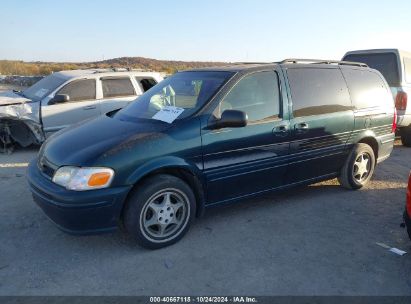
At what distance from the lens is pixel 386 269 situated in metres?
3.38

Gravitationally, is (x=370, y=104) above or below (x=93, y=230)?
above

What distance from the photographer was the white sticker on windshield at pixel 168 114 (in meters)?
3.88

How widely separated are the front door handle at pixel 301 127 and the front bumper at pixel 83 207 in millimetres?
2124

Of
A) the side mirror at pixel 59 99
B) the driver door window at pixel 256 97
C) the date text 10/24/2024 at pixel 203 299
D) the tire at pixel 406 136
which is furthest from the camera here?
the tire at pixel 406 136

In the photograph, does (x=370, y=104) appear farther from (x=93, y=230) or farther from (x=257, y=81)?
(x=93, y=230)

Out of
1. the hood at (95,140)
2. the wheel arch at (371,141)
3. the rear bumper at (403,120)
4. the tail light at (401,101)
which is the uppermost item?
the hood at (95,140)

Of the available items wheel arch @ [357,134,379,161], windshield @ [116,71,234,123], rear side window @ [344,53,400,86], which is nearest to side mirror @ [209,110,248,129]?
windshield @ [116,71,234,123]

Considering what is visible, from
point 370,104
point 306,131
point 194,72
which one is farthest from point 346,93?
point 194,72

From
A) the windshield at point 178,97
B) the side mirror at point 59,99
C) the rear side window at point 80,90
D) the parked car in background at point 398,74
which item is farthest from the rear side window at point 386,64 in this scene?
the side mirror at point 59,99

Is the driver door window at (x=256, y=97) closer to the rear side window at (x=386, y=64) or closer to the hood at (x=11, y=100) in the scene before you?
the rear side window at (x=386, y=64)

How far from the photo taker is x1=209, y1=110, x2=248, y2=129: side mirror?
148 inches

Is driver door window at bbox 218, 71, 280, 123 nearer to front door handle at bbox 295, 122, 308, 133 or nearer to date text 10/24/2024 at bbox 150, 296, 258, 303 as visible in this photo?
front door handle at bbox 295, 122, 308, 133

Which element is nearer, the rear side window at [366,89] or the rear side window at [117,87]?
the rear side window at [366,89]

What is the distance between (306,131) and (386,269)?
5.79 ft
